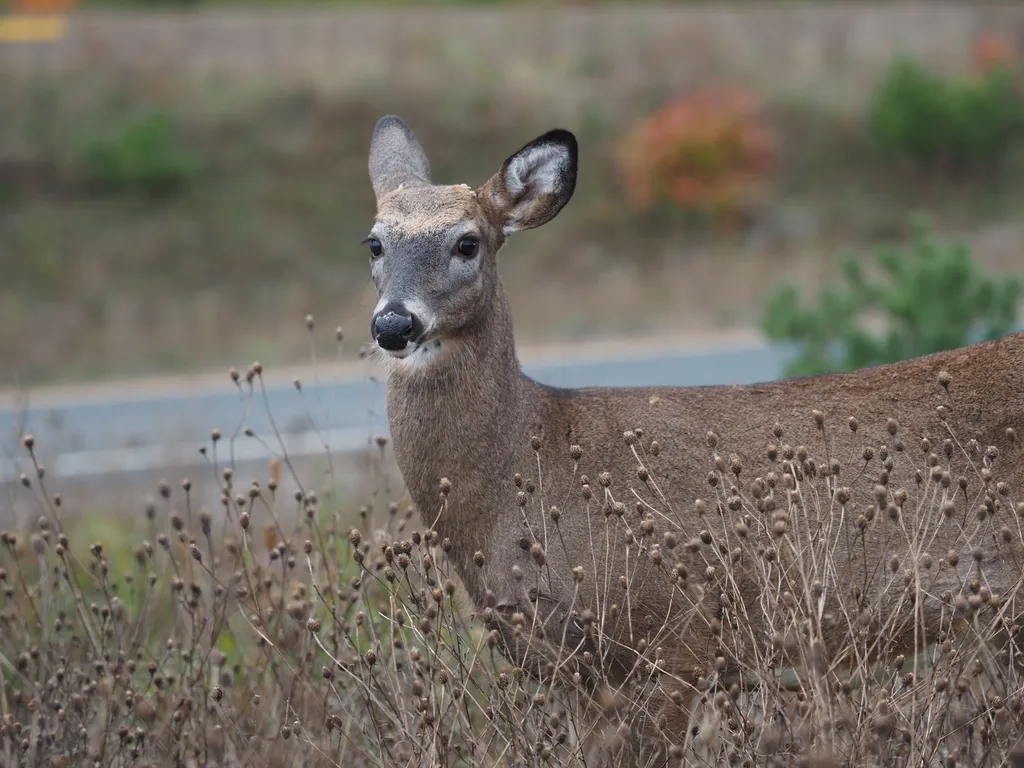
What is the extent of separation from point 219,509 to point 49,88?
2092 cm

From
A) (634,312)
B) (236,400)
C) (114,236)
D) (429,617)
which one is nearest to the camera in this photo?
(429,617)

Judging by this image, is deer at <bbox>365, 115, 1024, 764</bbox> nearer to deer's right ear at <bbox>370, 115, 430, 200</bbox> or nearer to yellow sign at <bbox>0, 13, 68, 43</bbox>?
deer's right ear at <bbox>370, 115, 430, 200</bbox>

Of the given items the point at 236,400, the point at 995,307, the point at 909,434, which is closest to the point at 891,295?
the point at 995,307

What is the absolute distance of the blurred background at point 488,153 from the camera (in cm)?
2291

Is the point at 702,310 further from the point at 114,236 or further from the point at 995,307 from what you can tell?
the point at 995,307

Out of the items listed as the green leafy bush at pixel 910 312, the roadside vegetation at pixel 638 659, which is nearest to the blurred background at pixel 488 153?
the green leafy bush at pixel 910 312

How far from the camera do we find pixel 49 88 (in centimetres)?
2916

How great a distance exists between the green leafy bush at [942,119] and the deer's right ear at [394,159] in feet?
86.3

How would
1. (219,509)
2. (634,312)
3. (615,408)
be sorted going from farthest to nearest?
(634,312), (219,509), (615,408)

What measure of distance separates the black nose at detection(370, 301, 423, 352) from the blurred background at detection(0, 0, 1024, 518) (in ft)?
46.5

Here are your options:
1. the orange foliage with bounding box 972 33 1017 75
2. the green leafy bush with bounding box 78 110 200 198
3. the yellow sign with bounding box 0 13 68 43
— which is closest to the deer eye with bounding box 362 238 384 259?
the green leafy bush with bounding box 78 110 200 198

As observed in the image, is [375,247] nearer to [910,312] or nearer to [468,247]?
[468,247]

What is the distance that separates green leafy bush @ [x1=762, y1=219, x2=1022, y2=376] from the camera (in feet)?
28.9

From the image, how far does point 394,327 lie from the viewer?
4.92m
